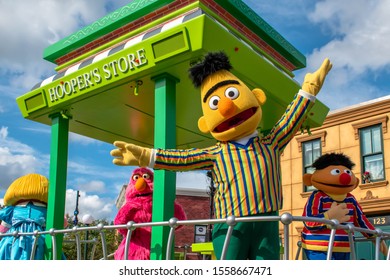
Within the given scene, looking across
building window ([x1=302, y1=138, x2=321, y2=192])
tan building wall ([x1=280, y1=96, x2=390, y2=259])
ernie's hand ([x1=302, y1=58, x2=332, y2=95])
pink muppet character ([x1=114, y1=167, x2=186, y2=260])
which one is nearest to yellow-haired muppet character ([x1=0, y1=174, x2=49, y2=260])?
pink muppet character ([x1=114, y1=167, x2=186, y2=260])

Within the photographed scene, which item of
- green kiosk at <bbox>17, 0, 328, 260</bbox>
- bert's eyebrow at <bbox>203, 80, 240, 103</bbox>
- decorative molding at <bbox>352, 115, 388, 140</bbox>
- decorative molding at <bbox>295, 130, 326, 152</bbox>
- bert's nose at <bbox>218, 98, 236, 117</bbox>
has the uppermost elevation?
decorative molding at <bbox>352, 115, 388, 140</bbox>

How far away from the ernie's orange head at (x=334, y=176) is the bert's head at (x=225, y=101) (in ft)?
3.73

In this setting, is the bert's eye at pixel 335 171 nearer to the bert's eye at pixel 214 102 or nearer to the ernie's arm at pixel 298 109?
the ernie's arm at pixel 298 109

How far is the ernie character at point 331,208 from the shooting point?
4.39m

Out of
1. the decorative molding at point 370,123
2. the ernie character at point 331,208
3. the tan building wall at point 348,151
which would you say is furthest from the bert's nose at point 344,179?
the decorative molding at point 370,123

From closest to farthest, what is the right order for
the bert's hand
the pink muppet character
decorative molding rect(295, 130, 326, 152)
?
the bert's hand, the pink muppet character, decorative molding rect(295, 130, 326, 152)

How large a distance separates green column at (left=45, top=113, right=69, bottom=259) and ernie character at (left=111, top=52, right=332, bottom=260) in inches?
94.5

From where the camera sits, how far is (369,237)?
4434 millimetres

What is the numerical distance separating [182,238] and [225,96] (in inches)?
591

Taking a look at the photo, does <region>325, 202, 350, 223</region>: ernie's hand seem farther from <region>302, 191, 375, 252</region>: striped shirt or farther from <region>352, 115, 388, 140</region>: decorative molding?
<region>352, 115, 388, 140</region>: decorative molding

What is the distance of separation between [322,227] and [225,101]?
4.74 ft

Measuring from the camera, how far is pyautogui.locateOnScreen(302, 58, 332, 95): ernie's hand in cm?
422

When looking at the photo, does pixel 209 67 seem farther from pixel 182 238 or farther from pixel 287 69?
pixel 182 238

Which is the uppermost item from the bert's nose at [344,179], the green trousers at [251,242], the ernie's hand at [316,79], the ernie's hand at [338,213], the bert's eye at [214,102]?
the ernie's hand at [316,79]
